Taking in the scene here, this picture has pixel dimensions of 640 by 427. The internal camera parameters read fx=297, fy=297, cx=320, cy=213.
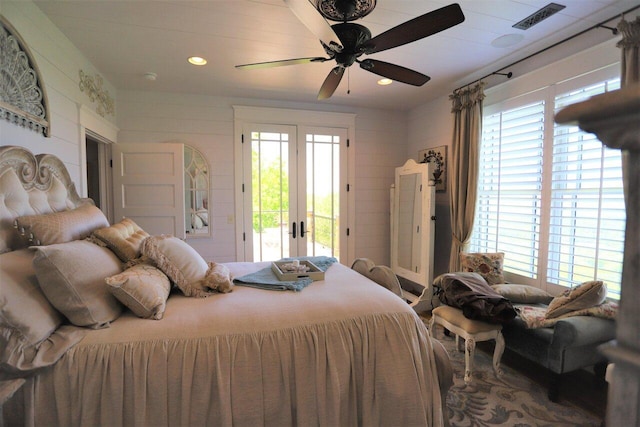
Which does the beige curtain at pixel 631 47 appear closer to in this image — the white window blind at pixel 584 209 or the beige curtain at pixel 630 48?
the beige curtain at pixel 630 48

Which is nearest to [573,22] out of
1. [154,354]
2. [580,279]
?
[580,279]

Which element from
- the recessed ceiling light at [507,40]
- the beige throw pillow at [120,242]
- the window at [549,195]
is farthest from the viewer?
the recessed ceiling light at [507,40]

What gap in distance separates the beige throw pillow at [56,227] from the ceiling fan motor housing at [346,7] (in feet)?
6.11

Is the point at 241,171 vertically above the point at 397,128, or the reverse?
the point at 397,128

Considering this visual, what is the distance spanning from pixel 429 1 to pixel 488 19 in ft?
1.83

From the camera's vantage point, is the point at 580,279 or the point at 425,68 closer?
the point at 580,279

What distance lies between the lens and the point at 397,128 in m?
4.64

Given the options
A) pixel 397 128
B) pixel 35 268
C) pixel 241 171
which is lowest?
pixel 35 268

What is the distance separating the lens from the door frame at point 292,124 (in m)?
3.96

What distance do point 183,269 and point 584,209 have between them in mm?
3003

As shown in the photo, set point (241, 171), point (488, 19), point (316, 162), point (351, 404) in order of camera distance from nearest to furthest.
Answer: point (351, 404) < point (488, 19) < point (241, 171) < point (316, 162)

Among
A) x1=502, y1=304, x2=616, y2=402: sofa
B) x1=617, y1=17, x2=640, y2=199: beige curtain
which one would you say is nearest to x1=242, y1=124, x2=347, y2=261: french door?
x1=502, y1=304, x2=616, y2=402: sofa

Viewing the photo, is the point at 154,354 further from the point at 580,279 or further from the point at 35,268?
the point at 580,279

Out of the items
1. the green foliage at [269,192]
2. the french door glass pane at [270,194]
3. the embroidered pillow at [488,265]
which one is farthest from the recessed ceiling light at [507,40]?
the green foliage at [269,192]
